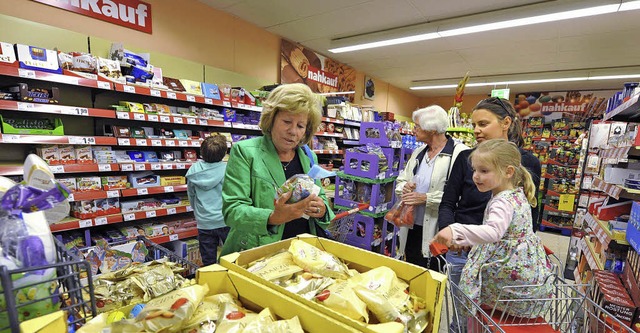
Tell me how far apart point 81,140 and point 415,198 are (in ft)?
10.4

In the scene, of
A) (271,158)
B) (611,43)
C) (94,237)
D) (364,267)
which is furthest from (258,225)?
(611,43)

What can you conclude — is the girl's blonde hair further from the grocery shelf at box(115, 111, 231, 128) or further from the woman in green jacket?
the grocery shelf at box(115, 111, 231, 128)

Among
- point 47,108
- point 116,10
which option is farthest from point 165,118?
point 116,10

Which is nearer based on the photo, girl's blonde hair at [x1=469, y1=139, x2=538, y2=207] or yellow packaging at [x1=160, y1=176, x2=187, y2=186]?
girl's blonde hair at [x1=469, y1=139, x2=538, y2=207]

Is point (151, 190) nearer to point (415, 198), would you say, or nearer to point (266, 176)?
point (266, 176)

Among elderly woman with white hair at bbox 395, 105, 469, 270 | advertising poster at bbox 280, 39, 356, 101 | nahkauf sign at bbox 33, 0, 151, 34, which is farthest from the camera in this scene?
advertising poster at bbox 280, 39, 356, 101

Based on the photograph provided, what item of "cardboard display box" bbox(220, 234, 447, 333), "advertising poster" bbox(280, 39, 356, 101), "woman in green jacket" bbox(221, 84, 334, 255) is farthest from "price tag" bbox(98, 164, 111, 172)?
"advertising poster" bbox(280, 39, 356, 101)

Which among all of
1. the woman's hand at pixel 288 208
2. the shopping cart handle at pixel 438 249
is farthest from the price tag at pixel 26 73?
the shopping cart handle at pixel 438 249

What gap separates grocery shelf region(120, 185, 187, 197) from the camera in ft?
10.7

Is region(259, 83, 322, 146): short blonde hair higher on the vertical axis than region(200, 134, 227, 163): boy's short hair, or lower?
higher

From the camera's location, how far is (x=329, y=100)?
21.4 ft

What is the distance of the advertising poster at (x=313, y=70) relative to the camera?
6426 mm

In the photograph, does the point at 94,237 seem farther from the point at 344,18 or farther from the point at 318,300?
the point at 344,18

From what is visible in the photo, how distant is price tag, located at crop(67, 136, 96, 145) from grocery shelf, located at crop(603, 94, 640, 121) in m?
4.47
